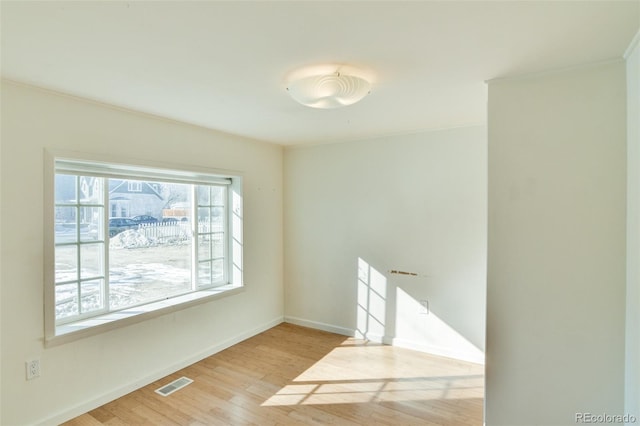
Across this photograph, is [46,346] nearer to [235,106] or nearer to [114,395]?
[114,395]

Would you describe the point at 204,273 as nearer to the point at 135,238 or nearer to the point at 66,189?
the point at 135,238

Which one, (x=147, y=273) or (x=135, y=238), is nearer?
(x=135, y=238)

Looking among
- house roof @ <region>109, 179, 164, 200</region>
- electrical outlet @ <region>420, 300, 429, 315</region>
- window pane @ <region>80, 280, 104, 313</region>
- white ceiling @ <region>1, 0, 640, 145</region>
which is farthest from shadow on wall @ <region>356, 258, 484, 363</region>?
window pane @ <region>80, 280, 104, 313</region>

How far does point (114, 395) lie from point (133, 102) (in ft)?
7.59

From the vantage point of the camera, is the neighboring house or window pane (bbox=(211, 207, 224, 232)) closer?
the neighboring house

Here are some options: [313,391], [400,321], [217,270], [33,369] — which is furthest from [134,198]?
[400,321]

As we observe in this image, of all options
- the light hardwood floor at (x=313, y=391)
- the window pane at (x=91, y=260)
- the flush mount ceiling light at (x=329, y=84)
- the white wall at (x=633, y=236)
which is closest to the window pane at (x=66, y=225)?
the window pane at (x=91, y=260)

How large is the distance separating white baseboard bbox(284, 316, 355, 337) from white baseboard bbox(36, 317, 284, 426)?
1.45 ft

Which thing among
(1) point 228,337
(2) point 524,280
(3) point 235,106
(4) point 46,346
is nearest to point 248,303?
(1) point 228,337

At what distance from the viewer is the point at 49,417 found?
2.16 m

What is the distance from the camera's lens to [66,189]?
2.42 m

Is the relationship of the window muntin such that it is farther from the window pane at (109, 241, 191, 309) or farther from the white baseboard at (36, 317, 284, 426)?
the white baseboard at (36, 317, 284, 426)

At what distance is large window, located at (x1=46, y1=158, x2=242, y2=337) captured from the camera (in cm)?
240

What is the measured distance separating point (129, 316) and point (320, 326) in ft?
7.29
